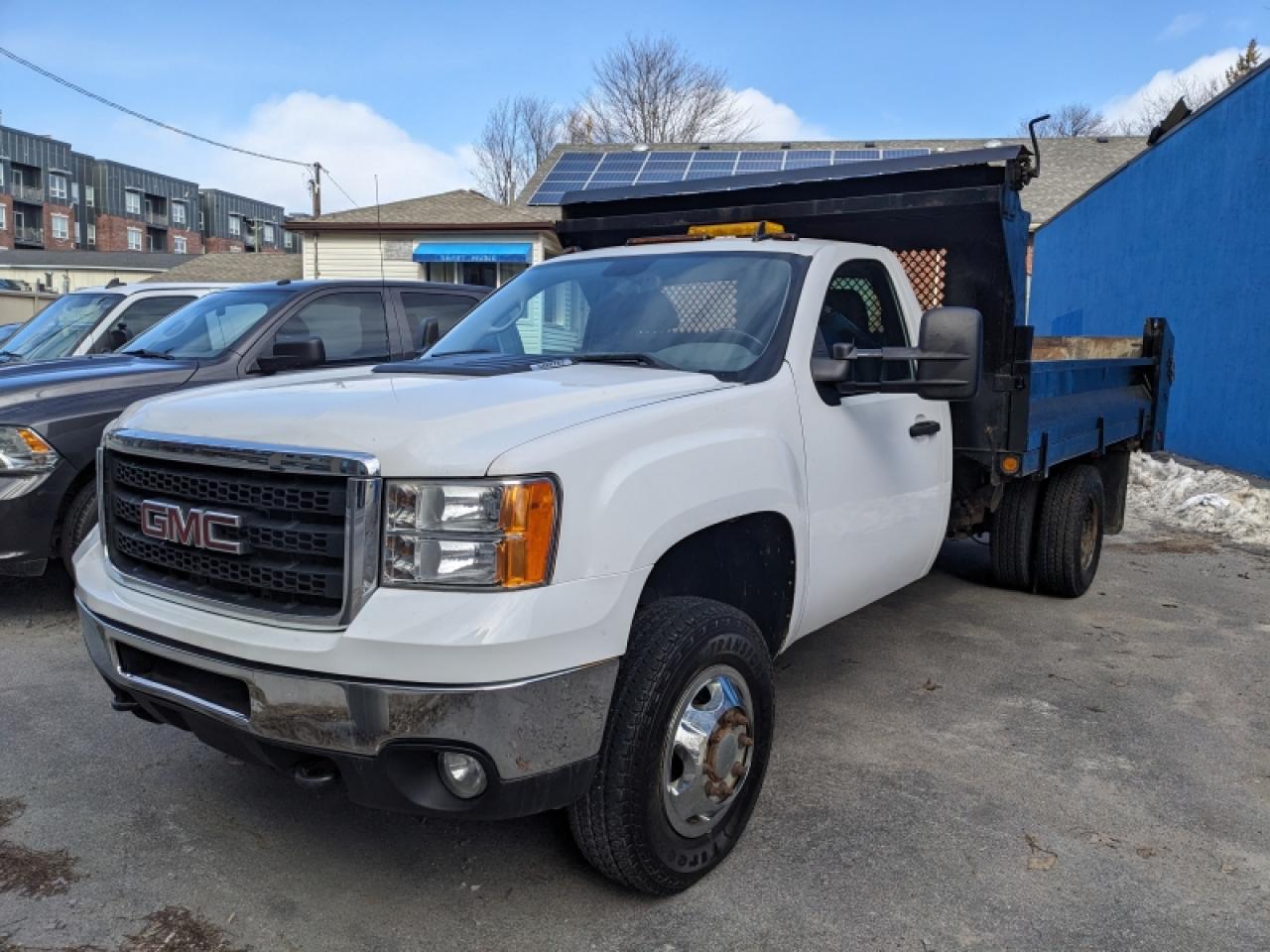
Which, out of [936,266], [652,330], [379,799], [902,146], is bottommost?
[379,799]

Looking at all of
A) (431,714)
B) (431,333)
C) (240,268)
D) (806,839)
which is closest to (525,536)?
(431,714)

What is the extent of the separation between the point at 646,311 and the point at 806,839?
1.93 meters

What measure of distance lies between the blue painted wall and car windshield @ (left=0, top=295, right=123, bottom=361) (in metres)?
11.0

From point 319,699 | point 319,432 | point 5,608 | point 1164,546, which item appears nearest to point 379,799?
point 319,699

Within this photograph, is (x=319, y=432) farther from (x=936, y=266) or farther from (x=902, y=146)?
(x=902, y=146)

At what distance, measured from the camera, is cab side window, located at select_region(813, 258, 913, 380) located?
3910 mm

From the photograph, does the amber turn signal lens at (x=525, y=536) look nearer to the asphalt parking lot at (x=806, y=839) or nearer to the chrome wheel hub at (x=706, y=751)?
the chrome wheel hub at (x=706, y=751)

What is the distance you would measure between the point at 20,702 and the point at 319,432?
2.71 meters

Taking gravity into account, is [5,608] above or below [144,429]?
below

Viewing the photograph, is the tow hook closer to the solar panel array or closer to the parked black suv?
the parked black suv

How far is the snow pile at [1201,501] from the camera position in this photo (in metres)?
8.52

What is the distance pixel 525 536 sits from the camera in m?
2.41

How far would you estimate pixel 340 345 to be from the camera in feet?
22.0

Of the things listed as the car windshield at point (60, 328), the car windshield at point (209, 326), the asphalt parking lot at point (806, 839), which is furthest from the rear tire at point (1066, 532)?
the car windshield at point (60, 328)
